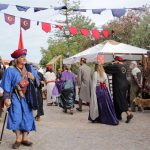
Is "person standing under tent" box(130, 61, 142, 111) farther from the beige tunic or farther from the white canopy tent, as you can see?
the white canopy tent

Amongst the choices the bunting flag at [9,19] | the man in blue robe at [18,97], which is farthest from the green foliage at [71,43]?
the man in blue robe at [18,97]

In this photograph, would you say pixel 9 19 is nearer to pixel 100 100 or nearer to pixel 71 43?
pixel 100 100

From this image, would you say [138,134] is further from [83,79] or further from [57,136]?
[83,79]

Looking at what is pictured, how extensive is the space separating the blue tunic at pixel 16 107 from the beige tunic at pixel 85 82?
759cm

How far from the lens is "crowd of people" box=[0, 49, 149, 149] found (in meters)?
8.01

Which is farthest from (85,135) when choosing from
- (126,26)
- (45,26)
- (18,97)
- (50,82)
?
(126,26)

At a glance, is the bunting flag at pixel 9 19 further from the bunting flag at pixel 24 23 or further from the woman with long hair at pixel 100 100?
the woman with long hair at pixel 100 100

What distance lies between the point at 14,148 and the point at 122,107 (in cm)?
472

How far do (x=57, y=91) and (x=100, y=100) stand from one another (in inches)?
271

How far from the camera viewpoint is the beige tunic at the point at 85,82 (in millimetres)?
15609

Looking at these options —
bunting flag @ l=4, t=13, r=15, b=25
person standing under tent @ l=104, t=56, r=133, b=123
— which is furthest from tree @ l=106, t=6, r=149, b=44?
person standing under tent @ l=104, t=56, r=133, b=123

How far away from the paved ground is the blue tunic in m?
0.42

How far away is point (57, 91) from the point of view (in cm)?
1870

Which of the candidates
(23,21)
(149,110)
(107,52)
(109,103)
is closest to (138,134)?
(109,103)
